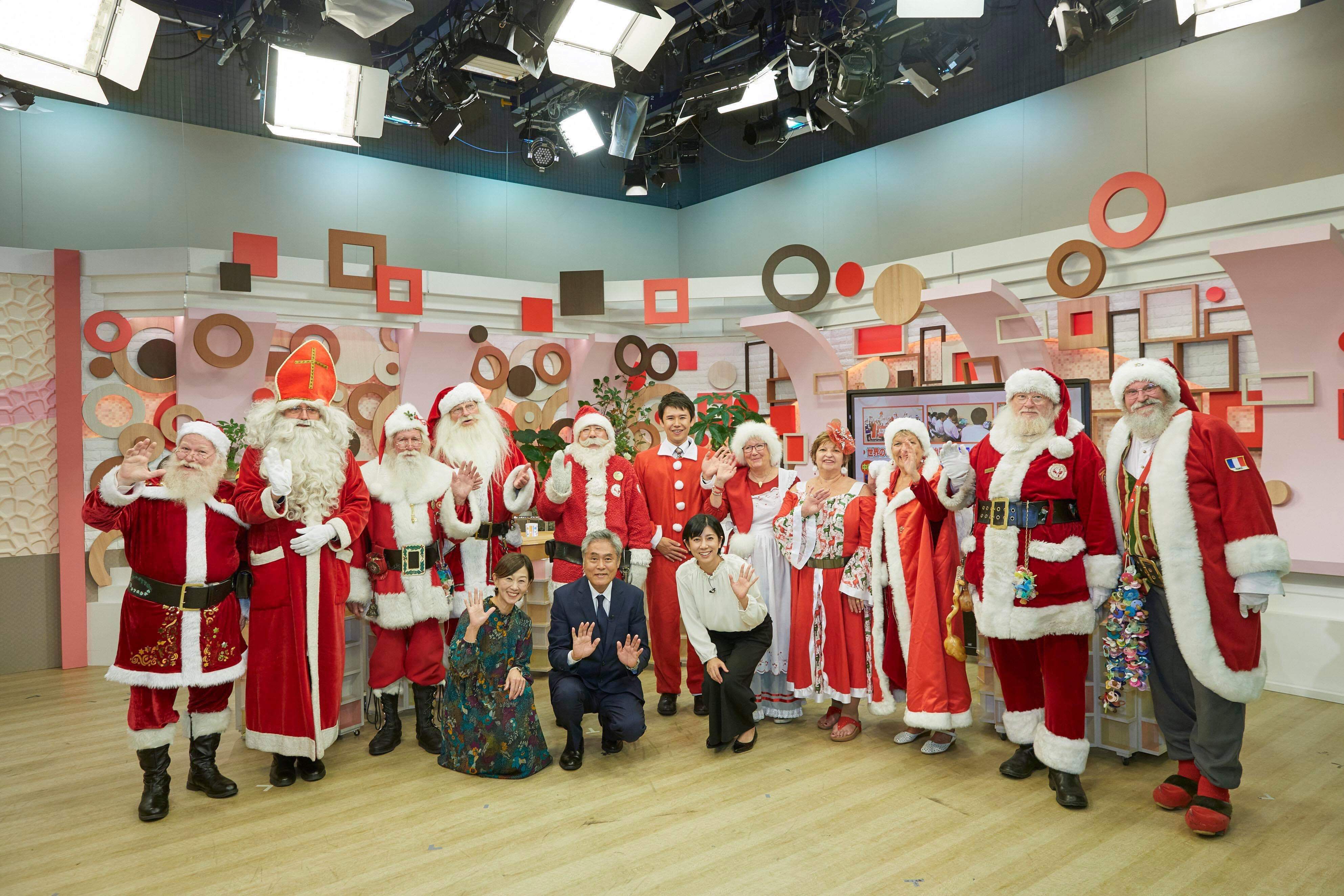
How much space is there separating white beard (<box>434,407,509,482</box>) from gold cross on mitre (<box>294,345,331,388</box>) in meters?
0.70

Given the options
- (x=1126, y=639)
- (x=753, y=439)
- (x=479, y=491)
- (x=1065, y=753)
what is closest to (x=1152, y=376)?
(x=1126, y=639)

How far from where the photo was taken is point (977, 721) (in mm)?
4047

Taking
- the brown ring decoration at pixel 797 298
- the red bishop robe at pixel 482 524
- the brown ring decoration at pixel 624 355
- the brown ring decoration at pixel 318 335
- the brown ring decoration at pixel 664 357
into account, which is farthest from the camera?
the brown ring decoration at pixel 664 357

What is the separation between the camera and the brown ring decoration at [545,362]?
270 inches

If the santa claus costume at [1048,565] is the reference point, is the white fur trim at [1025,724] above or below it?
below

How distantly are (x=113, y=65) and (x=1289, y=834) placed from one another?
21.2ft

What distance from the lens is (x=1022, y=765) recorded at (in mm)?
3299

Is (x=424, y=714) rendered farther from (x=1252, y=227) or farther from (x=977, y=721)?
(x=1252, y=227)

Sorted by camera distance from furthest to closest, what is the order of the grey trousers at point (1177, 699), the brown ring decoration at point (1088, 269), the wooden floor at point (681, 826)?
the brown ring decoration at point (1088, 269) → the grey trousers at point (1177, 699) → the wooden floor at point (681, 826)

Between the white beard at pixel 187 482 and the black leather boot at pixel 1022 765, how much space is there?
10.9 feet

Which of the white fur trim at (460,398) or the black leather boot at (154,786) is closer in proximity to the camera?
the black leather boot at (154,786)

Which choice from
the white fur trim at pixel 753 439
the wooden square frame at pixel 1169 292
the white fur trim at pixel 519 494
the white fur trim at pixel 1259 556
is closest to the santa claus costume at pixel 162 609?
the white fur trim at pixel 519 494

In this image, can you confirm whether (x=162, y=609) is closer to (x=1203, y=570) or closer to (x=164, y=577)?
(x=164, y=577)

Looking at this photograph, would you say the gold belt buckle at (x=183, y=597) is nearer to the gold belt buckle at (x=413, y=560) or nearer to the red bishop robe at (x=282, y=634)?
the red bishop robe at (x=282, y=634)
